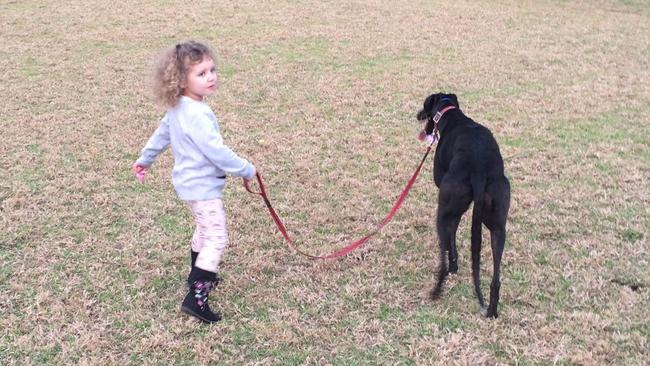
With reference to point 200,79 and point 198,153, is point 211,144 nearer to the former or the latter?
point 198,153

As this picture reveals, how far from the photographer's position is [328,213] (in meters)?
4.44

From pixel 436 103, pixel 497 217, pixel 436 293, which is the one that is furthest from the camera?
pixel 436 103

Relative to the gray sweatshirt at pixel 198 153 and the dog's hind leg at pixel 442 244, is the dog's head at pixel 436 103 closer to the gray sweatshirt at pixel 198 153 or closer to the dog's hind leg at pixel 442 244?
the dog's hind leg at pixel 442 244

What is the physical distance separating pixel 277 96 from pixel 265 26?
14.1 ft

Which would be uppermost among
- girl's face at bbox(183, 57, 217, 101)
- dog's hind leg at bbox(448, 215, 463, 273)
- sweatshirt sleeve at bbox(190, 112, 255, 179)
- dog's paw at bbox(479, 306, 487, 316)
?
girl's face at bbox(183, 57, 217, 101)

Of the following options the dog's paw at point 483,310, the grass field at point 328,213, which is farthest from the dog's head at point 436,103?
the dog's paw at point 483,310

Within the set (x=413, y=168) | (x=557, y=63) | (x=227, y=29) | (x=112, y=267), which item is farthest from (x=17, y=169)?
(x=557, y=63)

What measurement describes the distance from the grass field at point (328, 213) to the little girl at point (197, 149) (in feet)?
0.99

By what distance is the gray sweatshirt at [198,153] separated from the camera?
9.55 feet

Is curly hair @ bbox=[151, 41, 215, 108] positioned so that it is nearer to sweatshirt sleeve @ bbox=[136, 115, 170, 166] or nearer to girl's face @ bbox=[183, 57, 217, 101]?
girl's face @ bbox=[183, 57, 217, 101]

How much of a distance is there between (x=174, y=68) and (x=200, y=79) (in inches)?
5.3

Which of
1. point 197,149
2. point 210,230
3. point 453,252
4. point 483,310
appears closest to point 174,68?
point 197,149

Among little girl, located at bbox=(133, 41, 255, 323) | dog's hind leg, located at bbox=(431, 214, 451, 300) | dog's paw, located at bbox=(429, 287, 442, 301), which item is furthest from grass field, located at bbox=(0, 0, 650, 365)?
little girl, located at bbox=(133, 41, 255, 323)

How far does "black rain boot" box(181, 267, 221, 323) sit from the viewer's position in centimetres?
315
